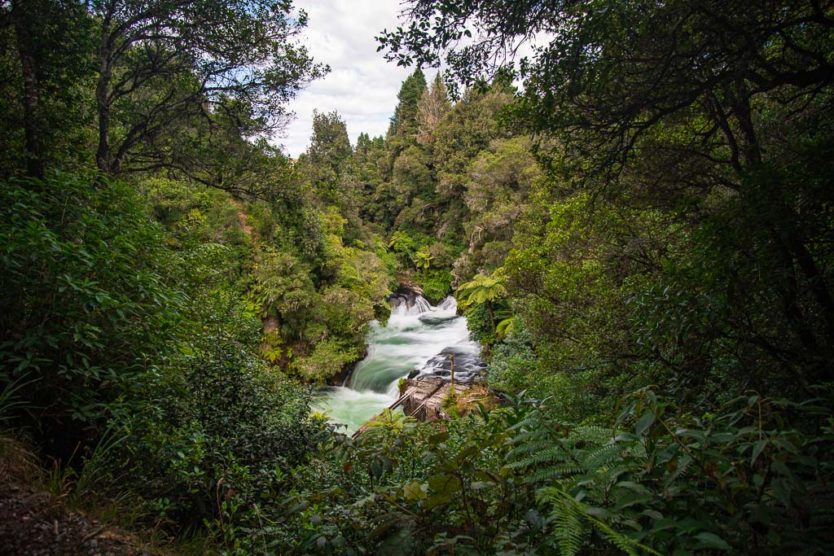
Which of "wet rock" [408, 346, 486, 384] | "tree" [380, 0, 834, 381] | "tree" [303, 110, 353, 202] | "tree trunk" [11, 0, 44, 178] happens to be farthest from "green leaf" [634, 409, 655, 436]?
"tree" [303, 110, 353, 202]

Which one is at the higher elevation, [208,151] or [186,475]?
[208,151]

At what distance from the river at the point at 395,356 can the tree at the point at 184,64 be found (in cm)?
660

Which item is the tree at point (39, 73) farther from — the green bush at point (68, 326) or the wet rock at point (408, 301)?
the wet rock at point (408, 301)

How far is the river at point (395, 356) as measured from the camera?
13375mm

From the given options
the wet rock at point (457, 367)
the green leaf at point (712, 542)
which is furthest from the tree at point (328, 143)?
the green leaf at point (712, 542)

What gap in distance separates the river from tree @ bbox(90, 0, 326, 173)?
6.60m

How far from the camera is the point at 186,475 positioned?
3.07m

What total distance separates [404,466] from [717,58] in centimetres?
392

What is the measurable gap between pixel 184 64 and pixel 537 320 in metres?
7.84

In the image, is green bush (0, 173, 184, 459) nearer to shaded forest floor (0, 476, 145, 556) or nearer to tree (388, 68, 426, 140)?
shaded forest floor (0, 476, 145, 556)

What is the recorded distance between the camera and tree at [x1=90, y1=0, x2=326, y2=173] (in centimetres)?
611

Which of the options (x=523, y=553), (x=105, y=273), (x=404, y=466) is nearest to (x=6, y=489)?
(x=105, y=273)

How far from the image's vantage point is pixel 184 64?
6.99 metres

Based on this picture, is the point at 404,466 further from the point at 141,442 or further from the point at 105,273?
the point at 105,273
